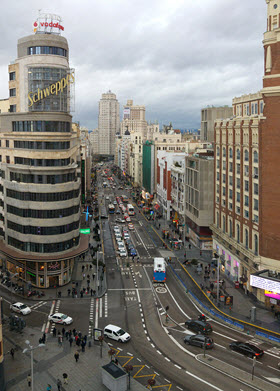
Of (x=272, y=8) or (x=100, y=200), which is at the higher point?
(x=272, y=8)

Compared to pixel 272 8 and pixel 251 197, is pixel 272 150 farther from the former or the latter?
pixel 272 8

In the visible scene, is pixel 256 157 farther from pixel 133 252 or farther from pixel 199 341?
pixel 133 252

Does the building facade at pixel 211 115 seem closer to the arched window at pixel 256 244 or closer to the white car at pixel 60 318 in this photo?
the arched window at pixel 256 244

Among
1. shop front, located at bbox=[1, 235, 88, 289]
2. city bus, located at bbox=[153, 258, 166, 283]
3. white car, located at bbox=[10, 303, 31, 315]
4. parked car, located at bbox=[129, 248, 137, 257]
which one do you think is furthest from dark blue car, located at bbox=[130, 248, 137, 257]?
white car, located at bbox=[10, 303, 31, 315]

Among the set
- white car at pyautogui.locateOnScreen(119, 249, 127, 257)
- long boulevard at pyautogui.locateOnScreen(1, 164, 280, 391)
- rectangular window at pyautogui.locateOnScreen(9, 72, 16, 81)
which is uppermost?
rectangular window at pyautogui.locateOnScreen(9, 72, 16, 81)

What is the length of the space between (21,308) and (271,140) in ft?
145

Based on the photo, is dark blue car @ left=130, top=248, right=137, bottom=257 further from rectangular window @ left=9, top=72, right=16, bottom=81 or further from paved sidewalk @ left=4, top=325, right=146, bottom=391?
rectangular window @ left=9, top=72, right=16, bottom=81

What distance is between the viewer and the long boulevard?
39.8 meters

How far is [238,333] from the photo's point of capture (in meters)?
50.6

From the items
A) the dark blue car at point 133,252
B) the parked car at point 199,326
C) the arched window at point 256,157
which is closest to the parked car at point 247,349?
the parked car at point 199,326

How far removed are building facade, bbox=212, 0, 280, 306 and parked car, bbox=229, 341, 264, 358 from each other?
12.3 metres

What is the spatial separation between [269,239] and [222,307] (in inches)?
488

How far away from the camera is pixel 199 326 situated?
50000mm

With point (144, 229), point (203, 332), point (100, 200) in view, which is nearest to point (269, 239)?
point (203, 332)
